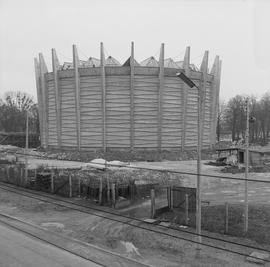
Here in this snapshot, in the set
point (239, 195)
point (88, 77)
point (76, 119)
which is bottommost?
point (239, 195)

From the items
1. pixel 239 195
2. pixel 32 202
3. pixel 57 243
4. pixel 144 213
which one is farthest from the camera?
pixel 239 195

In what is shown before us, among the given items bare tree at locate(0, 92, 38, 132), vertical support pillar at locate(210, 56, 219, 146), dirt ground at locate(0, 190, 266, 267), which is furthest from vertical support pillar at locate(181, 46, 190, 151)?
bare tree at locate(0, 92, 38, 132)

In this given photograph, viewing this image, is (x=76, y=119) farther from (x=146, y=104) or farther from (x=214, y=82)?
(x=214, y=82)

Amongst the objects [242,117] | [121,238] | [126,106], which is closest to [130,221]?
[121,238]

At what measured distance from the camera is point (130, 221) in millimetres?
19453

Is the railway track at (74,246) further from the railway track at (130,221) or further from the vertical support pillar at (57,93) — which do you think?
the vertical support pillar at (57,93)

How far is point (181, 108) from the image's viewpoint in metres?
62.5

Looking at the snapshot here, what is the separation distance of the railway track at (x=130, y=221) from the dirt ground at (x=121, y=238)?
32 cm

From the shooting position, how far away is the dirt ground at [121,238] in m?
13.8

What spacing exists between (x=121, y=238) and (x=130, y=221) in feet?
9.30

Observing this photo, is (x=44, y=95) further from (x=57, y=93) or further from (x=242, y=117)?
(x=242, y=117)

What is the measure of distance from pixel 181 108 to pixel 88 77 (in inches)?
616

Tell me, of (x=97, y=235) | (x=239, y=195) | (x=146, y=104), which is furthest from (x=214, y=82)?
(x=97, y=235)

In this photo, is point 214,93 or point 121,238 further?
point 214,93
